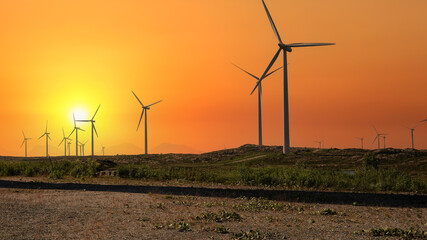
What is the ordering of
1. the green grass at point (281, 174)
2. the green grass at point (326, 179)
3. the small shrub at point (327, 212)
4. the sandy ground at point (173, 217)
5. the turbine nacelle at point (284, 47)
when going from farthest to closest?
the turbine nacelle at point (284, 47) < the green grass at point (281, 174) < the green grass at point (326, 179) < the small shrub at point (327, 212) < the sandy ground at point (173, 217)

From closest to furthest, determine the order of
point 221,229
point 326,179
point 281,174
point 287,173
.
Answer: point 221,229, point 326,179, point 287,173, point 281,174

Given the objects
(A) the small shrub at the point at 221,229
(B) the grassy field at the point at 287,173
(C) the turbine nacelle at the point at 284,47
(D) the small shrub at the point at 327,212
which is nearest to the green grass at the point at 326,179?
(B) the grassy field at the point at 287,173

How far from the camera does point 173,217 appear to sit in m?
19.2

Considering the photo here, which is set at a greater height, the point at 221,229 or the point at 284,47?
the point at 284,47

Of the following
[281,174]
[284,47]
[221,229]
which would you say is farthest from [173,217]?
[284,47]

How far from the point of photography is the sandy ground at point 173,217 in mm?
15820

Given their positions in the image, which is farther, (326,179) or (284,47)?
(284,47)

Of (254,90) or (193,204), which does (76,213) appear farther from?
(254,90)

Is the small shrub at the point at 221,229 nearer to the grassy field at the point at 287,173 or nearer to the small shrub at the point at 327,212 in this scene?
the small shrub at the point at 327,212

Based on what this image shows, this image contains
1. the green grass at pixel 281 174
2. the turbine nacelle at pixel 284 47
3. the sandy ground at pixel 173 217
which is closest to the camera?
the sandy ground at pixel 173 217

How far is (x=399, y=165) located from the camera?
55.6 m

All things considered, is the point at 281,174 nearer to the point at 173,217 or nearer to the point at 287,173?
the point at 287,173

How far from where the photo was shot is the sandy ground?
15820 millimetres

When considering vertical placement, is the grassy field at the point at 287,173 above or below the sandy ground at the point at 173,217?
above
